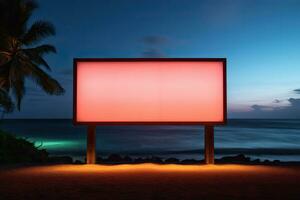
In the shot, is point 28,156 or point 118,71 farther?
point 28,156

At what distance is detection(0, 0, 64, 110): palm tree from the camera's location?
65.0 ft

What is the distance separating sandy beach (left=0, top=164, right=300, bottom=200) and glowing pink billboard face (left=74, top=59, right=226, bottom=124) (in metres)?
1.55

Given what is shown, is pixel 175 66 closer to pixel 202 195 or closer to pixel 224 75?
pixel 224 75

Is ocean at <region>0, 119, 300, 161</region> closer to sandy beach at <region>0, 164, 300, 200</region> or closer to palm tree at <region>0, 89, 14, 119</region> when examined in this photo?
palm tree at <region>0, 89, 14, 119</region>

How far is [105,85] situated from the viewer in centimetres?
1222

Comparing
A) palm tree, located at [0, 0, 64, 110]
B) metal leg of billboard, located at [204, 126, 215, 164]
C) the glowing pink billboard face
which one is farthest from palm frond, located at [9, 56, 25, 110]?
metal leg of billboard, located at [204, 126, 215, 164]

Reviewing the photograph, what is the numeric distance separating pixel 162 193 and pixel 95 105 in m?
5.27

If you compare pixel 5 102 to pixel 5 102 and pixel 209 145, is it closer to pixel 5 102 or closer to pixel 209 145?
pixel 5 102

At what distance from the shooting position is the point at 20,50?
66.3ft

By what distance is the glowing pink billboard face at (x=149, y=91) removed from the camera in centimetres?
1210

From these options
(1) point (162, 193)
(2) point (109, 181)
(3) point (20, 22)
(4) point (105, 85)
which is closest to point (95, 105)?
(4) point (105, 85)

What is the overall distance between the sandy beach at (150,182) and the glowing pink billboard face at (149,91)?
1.55 metres

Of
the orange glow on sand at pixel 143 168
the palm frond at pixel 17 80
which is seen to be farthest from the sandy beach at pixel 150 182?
the palm frond at pixel 17 80

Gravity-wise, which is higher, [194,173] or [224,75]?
[224,75]
